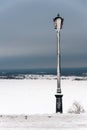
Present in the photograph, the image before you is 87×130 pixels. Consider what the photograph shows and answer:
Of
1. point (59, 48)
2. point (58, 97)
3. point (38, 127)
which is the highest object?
point (59, 48)

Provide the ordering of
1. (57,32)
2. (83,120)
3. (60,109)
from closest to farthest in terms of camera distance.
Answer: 1. (83,120)
2. (60,109)
3. (57,32)

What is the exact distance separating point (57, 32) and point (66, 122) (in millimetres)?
4302

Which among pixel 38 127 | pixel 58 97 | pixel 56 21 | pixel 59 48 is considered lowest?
pixel 38 127

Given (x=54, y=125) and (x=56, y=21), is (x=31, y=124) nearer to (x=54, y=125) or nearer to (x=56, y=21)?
(x=54, y=125)

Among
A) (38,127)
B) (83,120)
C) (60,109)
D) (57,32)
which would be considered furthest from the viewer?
(57,32)

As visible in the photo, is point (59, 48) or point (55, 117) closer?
point (55, 117)

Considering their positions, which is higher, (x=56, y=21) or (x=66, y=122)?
(x=56, y=21)

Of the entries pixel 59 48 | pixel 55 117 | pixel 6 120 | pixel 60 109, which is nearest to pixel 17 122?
pixel 6 120

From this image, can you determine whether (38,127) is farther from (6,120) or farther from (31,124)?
(6,120)

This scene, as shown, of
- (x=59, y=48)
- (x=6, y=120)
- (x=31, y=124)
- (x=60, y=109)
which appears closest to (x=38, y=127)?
(x=31, y=124)

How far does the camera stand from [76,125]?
1047 centimetres

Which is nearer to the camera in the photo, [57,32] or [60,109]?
[60,109]

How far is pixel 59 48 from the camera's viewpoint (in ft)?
46.2

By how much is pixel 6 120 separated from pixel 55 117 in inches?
54.7
